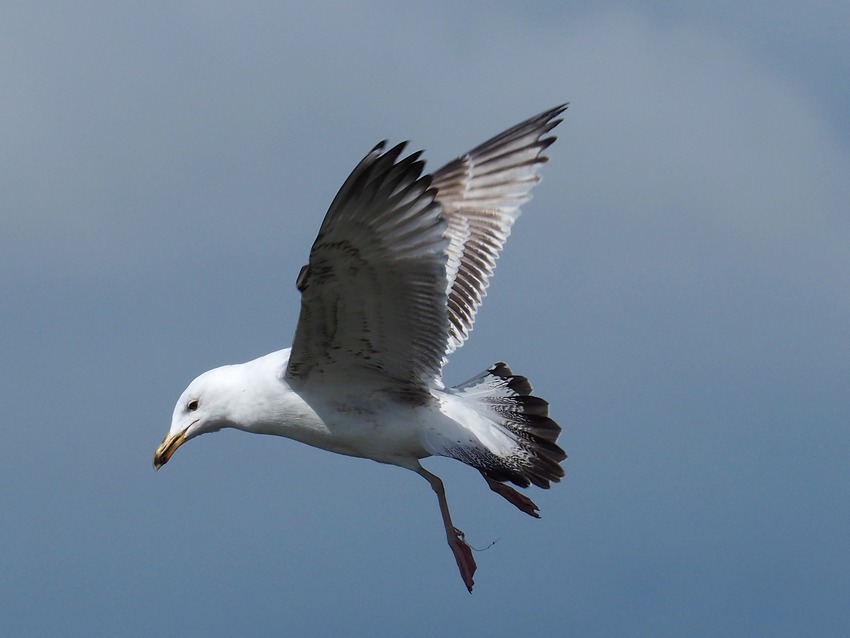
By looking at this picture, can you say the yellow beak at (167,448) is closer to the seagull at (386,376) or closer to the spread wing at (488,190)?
the seagull at (386,376)

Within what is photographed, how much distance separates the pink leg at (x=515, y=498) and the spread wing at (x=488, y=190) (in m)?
1.44

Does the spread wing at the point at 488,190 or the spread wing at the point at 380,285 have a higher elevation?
the spread wing at the point at 488,190

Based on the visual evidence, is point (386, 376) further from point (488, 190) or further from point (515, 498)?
point (488, 190)

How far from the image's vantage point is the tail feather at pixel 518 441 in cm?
806

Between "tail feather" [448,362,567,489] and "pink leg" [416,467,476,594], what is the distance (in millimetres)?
396

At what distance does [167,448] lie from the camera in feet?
26.9

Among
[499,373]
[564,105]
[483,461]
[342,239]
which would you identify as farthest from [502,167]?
[342,239]

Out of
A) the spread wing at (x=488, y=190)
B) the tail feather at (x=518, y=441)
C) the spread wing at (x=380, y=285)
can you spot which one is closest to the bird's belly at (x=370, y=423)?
the spread wing at (x=380, y=285)

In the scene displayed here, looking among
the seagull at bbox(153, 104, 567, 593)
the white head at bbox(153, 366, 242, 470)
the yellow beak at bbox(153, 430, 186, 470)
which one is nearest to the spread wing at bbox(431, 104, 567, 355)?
the seagull at bbox(153, 104, 567, 593)

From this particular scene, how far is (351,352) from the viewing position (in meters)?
7.65

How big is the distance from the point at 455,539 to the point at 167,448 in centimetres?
177

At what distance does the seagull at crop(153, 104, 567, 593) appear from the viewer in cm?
686

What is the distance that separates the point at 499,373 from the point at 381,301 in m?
1.48

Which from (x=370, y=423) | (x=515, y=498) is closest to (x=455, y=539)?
(x=515, y=498)
